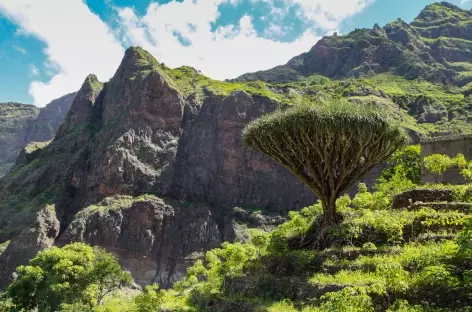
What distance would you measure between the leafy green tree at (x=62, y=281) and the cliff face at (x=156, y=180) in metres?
39.3

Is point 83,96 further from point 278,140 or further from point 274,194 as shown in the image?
point 278,140


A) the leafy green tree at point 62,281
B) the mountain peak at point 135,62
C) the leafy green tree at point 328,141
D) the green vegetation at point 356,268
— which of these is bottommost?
the leafy green tree at point 62,281

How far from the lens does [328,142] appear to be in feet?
54.3

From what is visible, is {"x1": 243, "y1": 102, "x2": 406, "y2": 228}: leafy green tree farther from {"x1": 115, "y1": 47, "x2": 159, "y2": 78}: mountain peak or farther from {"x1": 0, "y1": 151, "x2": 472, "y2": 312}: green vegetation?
{"x1": 115, "y1": 47, "x2": 159, "y2": 78}: mountain peak

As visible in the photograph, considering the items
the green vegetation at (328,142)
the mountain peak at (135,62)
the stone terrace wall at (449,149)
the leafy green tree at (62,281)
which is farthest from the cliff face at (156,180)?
the green vegetation at (328,142)

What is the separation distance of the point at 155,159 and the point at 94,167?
40.3 ft

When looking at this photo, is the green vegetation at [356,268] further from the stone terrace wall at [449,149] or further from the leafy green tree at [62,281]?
the leafy green tree at [62,281]

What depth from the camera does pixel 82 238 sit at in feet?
235

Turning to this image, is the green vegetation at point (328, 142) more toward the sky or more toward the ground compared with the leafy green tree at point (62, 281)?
more toward the sky

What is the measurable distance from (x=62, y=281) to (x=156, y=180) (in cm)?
5552

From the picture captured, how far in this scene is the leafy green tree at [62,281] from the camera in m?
28.8

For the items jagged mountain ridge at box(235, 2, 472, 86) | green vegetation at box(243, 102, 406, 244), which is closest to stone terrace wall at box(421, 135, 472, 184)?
green vegetation at box(243, 102, 406, 244)

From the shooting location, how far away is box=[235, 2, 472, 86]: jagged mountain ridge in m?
149

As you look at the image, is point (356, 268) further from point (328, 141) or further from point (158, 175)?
point (158, 175)
